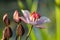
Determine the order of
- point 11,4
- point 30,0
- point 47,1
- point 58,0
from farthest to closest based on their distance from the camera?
point 47,1, point 11,4, point 30,0, point 58,0

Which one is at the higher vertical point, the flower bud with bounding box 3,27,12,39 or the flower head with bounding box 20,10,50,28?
the flower head with bounding box 20,10,50,28

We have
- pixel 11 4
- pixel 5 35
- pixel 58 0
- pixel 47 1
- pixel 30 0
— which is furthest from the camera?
pixel 47 1

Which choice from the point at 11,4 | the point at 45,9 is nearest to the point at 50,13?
the point at 45,9

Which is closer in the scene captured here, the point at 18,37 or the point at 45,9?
the point at 18,37

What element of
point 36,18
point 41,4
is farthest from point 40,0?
point 36,18

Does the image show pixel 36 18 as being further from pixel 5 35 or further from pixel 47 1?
pixel 47 1

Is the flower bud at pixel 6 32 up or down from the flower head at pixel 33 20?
down

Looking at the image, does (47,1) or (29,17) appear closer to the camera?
(29,17)

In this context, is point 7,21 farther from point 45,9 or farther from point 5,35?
point 45,9

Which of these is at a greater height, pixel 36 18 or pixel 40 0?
pixel 40 0
